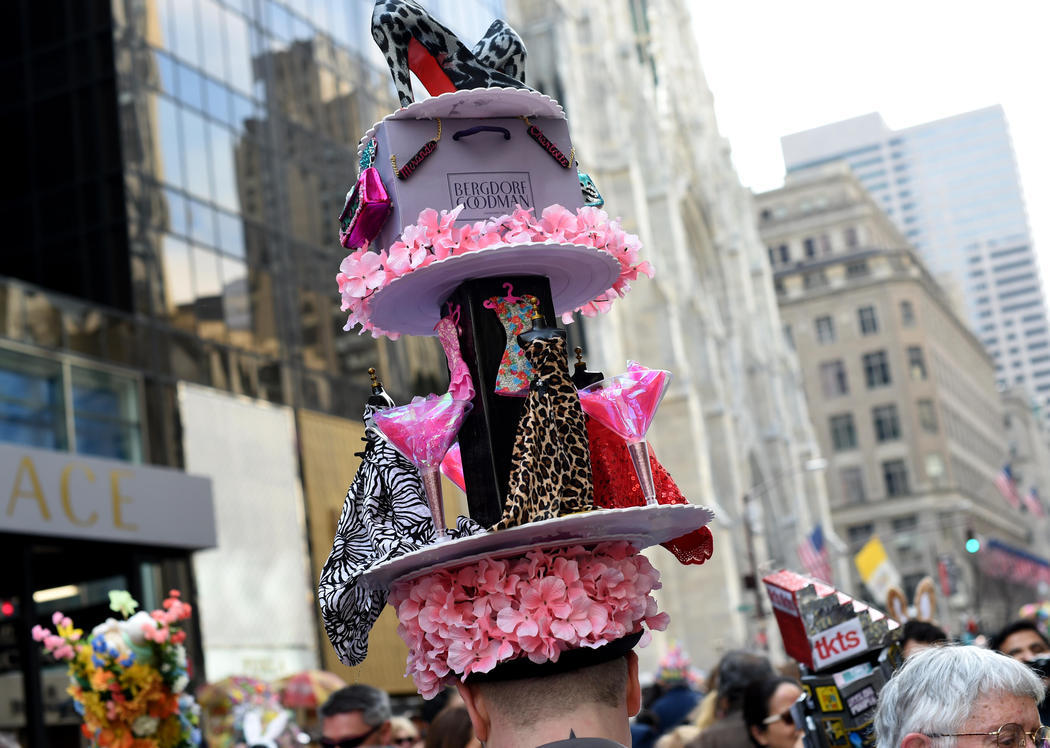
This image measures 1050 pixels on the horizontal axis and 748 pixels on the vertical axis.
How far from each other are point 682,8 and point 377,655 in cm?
5760

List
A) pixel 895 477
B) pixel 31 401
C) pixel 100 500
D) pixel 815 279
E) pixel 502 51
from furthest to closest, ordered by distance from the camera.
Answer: pixel 815 279 → pixel 895 477 → pixel 31 401 → pixel 100 500 → pixel 502 51

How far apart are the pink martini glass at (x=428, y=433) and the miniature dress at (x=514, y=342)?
5.6 inches

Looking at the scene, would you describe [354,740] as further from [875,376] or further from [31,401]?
[875,376]

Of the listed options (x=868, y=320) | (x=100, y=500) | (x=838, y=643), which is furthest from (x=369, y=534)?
(x=868, y=320)

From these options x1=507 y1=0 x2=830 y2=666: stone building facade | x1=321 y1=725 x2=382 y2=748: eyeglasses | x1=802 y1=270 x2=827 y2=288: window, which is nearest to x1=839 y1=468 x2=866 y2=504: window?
x1=802 y1=270 x2=827 y2=288: window

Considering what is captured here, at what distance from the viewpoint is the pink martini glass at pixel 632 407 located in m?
4.15

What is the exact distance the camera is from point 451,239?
404 cm

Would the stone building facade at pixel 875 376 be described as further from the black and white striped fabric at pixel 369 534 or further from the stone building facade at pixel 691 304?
the black and white striped fabric at pixel 369 534

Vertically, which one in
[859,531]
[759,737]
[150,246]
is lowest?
[759,737]

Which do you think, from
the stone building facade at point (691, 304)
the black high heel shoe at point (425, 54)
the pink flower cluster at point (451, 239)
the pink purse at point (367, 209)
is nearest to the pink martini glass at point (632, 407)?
the pink flower cluster at point (451, 239)

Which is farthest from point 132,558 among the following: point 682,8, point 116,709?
point 682,8

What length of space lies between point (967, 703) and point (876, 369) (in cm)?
9844

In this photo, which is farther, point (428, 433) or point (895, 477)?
point (895, 477)

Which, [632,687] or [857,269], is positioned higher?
[857,269]
